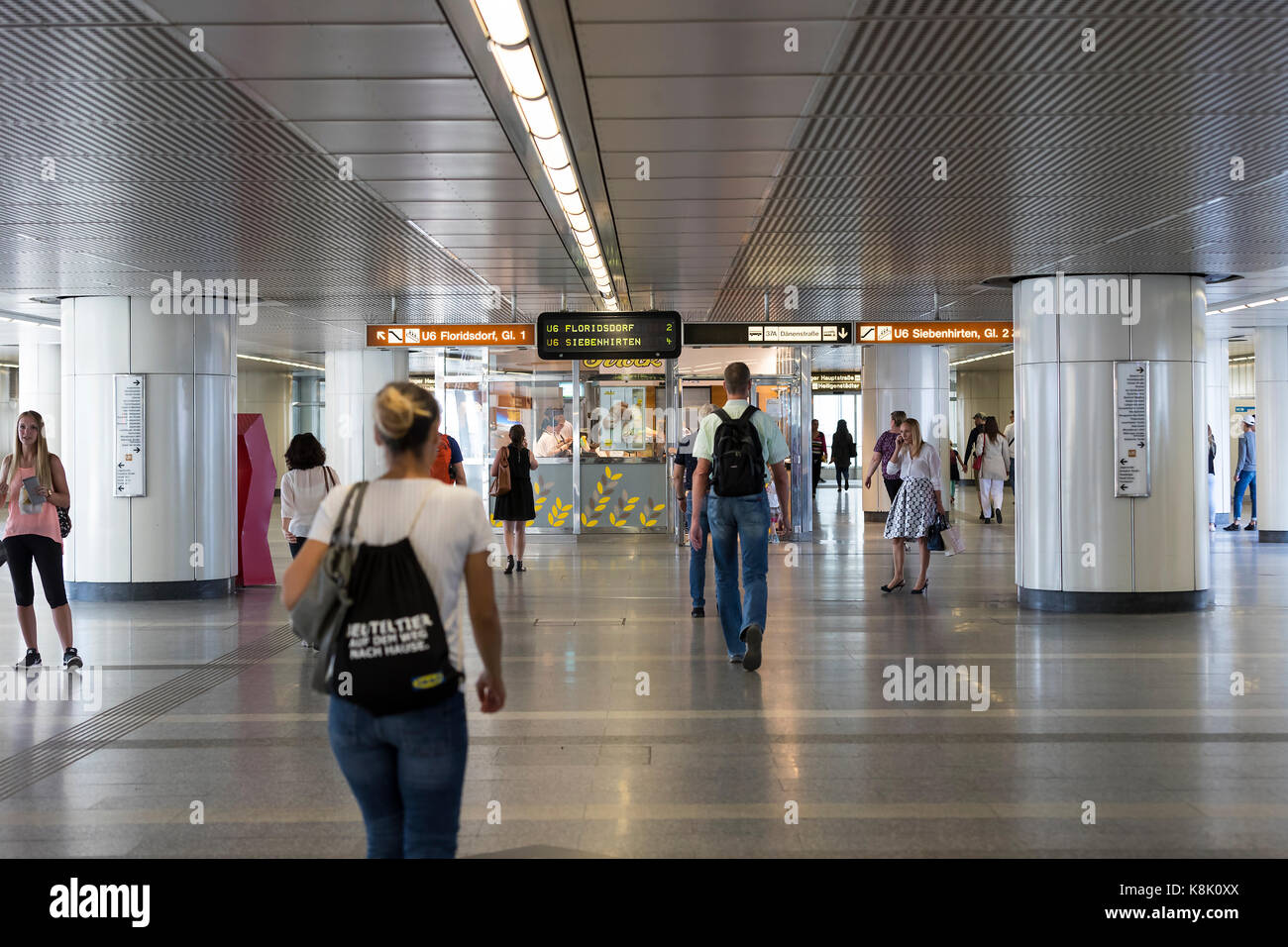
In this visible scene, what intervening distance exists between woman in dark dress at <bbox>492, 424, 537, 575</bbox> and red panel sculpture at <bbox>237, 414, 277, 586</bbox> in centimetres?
261

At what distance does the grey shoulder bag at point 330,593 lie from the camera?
298 cm

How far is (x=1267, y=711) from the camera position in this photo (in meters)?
6.69

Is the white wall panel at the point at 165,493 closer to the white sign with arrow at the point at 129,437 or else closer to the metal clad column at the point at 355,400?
the white sign with arrow at the point at 129,437

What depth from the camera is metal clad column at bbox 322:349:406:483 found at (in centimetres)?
2394

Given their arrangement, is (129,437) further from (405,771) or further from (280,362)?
(280,362)

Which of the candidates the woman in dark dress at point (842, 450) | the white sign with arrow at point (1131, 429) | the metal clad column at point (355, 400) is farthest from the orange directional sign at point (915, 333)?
the woman in dark dress at point (842, 450)

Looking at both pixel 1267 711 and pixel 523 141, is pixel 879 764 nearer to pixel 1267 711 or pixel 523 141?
pixel 1267 711

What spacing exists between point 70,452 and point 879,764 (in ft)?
32.7

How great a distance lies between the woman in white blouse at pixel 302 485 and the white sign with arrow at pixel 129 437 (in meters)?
4.29

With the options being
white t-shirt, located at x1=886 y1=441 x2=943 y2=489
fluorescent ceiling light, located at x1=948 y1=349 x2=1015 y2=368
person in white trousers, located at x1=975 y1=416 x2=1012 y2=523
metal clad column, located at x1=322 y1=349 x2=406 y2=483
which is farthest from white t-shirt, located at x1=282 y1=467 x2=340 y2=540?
fluorescent ceiling light, located at x1=948 y1=349 x2=1015 y2=368

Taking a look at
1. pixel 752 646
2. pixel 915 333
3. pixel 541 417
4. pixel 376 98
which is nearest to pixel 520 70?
pixel 376 98

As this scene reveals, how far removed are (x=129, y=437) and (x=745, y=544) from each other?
7.56m

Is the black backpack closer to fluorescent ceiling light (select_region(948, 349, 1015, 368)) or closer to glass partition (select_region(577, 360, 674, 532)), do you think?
glass partition (select_region(577, 360, 674, 532))
